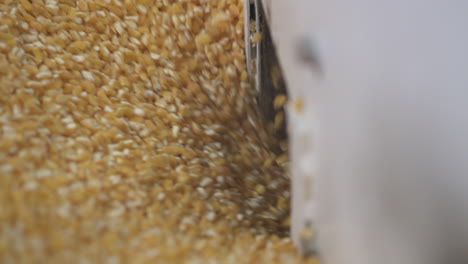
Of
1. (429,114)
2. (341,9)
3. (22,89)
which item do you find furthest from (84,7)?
(429,114)

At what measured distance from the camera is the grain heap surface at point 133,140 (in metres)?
1.03

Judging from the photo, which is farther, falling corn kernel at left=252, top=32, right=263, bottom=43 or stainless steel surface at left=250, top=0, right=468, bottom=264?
falling corn kernel at left=252, top=32, right=263, bottom=43

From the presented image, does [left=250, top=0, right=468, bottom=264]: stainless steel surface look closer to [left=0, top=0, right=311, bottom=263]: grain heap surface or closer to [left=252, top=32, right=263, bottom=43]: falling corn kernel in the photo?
[left=0, top=0, right=311, bottom=263]: grain heap surface

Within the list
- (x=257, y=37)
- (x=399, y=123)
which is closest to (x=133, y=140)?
(x=257, y=37)

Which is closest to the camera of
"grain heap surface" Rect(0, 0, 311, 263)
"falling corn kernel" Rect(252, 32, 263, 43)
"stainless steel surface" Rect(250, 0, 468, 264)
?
"stainless steel surface" Rect(250, 0, 468, 264)

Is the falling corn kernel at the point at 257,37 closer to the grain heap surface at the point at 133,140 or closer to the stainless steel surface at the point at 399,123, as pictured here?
the grain heap surface at the point at 133,140

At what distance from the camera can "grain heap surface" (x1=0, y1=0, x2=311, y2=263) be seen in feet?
3.39

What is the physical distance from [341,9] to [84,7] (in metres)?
0.92

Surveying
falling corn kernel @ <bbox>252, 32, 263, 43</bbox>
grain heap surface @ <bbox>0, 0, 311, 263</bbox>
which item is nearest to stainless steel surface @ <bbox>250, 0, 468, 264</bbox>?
grain heap surface @ <bbox>0, 0, 311, 263</bbox>

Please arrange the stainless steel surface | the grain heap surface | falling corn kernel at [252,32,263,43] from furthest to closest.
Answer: falling corn kernel at [252,32,263,43] → the grain heap surface → the stainless steel surface

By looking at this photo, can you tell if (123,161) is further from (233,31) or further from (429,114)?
(429,114)

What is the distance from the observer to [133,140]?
4.32 ft

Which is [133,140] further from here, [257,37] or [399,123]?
[399,123]

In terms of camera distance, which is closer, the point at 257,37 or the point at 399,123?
the point at 399,123
